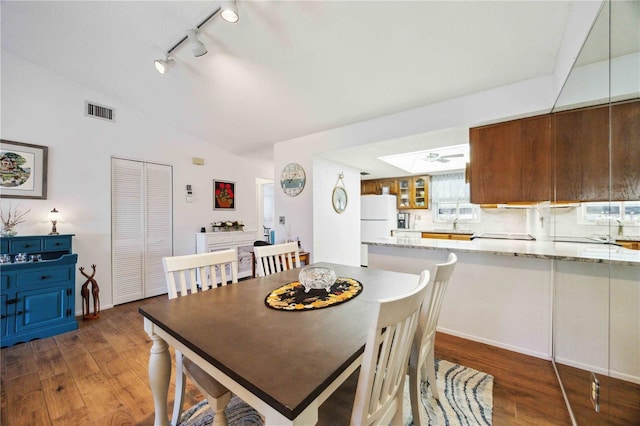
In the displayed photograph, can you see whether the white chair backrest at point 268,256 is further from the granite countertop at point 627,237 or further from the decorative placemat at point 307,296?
the granite countertop at point 627,237

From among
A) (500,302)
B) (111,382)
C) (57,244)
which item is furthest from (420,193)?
(57,244)

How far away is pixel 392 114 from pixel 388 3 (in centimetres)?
125

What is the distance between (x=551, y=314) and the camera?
2.02m

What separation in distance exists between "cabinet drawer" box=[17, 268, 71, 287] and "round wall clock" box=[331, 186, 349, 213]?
347 centimetres

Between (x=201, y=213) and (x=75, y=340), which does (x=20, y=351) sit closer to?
(x=75, y=340)

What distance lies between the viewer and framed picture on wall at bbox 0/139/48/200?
265cm

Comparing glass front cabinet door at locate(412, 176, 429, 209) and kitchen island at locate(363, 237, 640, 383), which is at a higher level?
glass front cabinet door at locate(412, 176, 429, 209)

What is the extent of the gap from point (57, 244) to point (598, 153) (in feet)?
15.7

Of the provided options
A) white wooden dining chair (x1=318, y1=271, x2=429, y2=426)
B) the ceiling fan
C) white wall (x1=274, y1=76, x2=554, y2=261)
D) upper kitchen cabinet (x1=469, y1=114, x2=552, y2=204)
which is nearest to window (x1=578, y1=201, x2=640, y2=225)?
upper kitchen cabinet (x1=469, y1=114, x2=552, y2=204)

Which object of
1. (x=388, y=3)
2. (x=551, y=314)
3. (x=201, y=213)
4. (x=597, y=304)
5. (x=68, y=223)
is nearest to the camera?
(x=597, y=304)

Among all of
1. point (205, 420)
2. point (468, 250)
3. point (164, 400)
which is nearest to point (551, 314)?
point (468, 250)

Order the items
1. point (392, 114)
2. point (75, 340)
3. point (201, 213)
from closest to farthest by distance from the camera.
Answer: point (75, 340) < point (392, 114) < point (201, 213)

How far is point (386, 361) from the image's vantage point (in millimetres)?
821

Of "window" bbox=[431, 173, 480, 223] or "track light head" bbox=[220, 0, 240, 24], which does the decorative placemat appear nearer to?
"track light head" bbox=[220, 0, 240, 24]
